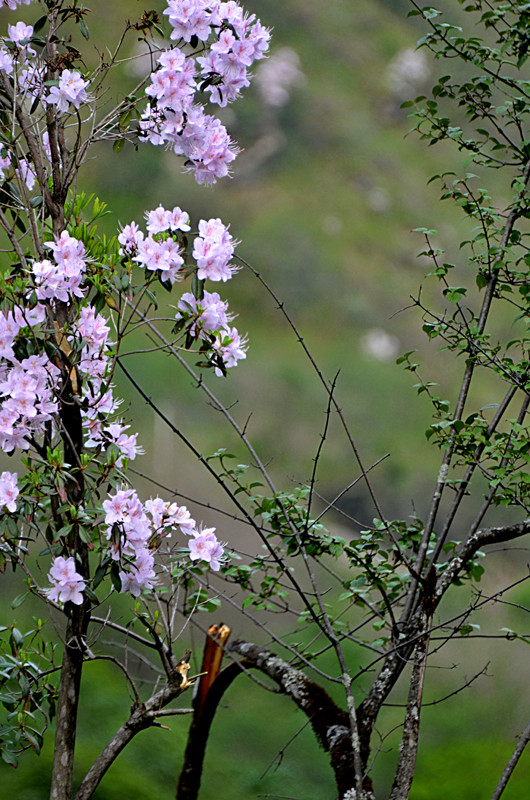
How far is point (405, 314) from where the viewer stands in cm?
389

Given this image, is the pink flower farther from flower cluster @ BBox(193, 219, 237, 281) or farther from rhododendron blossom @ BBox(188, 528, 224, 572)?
rhododendron blossom @ BBox(188, 528, 224, 572)

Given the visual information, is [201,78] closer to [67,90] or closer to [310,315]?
[67,90]

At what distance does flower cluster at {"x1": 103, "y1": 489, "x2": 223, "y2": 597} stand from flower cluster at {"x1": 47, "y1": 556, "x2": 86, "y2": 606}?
67 mm

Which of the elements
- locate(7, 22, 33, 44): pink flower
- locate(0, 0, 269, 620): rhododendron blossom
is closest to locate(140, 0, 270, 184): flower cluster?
locate(0, 0, 269, 620): rhododendron blossom

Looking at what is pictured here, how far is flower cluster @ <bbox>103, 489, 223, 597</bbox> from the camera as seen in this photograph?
4.44 ft

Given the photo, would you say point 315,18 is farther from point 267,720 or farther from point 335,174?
point 267,720

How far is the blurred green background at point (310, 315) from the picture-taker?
10.2 ft

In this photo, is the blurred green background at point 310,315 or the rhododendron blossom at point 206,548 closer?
the rhododendron blossom at point 206,548

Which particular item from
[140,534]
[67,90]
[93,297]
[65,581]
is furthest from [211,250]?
[65,581]

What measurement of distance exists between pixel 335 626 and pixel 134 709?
600 millimetres

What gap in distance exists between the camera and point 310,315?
3.87 meters

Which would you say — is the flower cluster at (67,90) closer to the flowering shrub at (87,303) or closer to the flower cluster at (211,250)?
the flowering shrub at (87,303)

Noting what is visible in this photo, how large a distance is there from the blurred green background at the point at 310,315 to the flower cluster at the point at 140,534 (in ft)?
4.93

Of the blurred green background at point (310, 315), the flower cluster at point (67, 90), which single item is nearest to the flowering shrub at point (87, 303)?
the flower cluster at point (67, 90)
